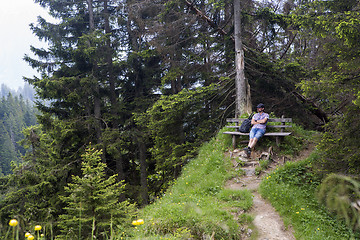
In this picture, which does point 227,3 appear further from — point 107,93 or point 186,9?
point 107,93

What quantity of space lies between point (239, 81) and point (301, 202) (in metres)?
6.59

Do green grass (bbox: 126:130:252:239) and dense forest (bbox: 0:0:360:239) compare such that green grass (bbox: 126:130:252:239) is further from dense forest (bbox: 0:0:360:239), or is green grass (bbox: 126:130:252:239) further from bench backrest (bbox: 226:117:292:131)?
dense forest (bbox: 0:0:360:239)

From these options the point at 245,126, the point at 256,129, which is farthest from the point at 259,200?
the point at 245,126

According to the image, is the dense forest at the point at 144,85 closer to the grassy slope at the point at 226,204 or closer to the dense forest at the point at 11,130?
the grassy slope at the point at 226,204

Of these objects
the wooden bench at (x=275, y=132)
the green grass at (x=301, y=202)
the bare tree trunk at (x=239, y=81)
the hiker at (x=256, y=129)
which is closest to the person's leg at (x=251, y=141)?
the hiker at (x=256, y=129)

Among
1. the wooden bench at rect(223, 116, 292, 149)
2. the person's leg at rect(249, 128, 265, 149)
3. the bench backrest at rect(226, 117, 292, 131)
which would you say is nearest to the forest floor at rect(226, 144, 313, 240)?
the person's leg at rect(249, 128, 265, 149)

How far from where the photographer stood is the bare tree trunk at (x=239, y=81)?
38.9 feet

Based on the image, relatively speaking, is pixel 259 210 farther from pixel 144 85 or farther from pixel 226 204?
pixel 144 85

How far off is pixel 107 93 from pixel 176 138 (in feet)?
22.8

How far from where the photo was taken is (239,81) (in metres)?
12.0

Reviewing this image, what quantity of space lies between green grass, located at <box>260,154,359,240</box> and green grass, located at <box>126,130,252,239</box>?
0.82m

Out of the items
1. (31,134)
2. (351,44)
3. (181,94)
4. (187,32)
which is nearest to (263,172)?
(351,44)

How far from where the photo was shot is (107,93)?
1795 cm

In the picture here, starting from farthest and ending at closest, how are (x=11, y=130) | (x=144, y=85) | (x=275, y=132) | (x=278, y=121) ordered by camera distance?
(x=11, y=130) → (x=144, y=85) → (x=275, y=132) → (x=278, y=121)
